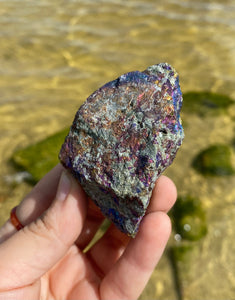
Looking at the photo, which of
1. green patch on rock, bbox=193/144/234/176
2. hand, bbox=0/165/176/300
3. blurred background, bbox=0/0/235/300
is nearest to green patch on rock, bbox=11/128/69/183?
blurred background, bbox=0/0/235/300

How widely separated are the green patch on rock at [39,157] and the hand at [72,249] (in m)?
1.09

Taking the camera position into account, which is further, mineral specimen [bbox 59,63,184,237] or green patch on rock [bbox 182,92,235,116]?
green patch on rock [bbox 182,92,235,116]

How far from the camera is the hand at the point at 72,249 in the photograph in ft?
6.54

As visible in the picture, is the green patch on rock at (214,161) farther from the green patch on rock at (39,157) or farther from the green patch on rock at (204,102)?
the green patch on rock at (39,157)

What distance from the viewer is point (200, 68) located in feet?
16.8

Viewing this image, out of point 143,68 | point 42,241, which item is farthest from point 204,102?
point 42,241

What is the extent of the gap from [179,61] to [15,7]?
12.1ft

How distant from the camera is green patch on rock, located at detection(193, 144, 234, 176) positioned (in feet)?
12.2

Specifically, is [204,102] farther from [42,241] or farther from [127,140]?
[42,241]

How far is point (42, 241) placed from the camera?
2004mm

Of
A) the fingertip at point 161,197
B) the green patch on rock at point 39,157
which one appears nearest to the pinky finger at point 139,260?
the fingertip at point 161,197

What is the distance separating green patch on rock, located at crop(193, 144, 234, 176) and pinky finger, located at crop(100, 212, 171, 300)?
5.59ft

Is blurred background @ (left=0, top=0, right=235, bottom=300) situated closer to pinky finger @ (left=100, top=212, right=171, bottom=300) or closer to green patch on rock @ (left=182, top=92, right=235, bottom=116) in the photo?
green patch on rock @ (left=182, top=92, right=235, bottom=116)

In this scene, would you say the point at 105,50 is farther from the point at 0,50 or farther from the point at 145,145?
the point at 145,145
